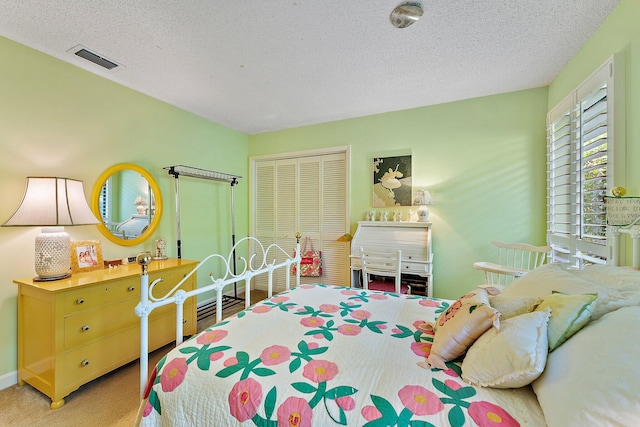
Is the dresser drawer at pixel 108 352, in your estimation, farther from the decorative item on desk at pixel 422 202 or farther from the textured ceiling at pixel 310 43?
the decorative item on desk at pixel 422 202

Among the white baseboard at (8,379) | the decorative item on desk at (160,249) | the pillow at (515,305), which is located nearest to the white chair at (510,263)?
the pillow at (515,305)

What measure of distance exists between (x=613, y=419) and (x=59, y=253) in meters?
2.82

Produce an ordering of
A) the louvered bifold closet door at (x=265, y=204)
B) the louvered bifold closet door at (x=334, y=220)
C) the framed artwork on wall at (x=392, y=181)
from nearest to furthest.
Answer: the framed artwork on wall at (x=392, y=181) → the louvered bifold closet door at (x=334, y=220) → the louvered bifold closet door at (x=265, y=204)

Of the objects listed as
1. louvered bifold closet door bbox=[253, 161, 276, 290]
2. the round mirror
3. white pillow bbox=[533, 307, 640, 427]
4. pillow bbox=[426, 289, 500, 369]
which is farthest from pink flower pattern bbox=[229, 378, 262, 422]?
louvered bifold closet door bbox=[253, 161, 276, 290]

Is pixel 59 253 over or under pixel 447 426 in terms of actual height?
over

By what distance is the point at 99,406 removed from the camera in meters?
1.69

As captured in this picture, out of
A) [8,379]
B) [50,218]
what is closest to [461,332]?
[50,218]

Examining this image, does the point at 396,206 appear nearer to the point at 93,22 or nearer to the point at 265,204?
the point at 265,204

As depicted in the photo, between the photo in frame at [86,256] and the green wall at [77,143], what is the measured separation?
0.13m

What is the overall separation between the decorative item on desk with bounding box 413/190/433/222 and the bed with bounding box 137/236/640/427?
1632 millimetres

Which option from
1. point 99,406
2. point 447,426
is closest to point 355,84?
point 447,426

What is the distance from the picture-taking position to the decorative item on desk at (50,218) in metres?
1.77

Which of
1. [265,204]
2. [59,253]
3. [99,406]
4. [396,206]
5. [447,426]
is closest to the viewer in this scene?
[447,426]

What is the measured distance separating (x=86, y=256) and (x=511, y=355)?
2.83m
